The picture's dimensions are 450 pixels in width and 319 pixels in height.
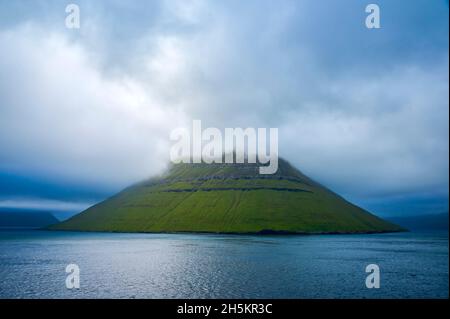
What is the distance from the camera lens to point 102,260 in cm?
10606

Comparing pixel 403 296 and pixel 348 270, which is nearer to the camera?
pixel 403 296

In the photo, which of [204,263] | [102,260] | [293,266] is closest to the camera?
[293,266]

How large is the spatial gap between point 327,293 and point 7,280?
6183cm

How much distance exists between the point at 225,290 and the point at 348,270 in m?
37.8

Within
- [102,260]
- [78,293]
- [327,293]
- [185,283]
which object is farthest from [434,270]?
[102,260]
